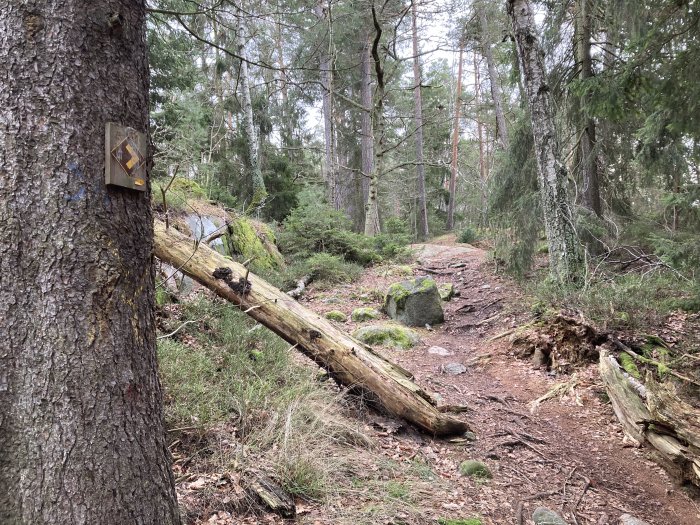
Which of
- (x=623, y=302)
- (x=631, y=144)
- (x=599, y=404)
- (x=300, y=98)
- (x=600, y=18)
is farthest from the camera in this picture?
(x=300, y=98)

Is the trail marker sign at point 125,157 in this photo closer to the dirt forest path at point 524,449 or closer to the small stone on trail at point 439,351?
the dirt forest path at point 524,449

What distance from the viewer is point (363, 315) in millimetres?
7977

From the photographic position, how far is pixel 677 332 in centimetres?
544

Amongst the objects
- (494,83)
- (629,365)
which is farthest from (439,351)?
(494,83)

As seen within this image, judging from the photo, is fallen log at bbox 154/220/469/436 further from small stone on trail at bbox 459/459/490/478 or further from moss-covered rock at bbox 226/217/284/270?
Answer: moss-covered rock at bbox 226/217/284/270

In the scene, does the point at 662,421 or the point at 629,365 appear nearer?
the point at 662,421

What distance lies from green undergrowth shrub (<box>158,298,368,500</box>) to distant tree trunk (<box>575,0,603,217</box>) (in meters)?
8.04

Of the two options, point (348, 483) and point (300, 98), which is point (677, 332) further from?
point (300, 98)

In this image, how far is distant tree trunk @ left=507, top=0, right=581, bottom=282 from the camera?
6961 millimetres

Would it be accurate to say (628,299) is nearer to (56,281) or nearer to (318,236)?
(56,281)

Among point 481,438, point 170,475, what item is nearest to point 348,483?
point 170,475

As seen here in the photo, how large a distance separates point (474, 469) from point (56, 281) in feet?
10.9

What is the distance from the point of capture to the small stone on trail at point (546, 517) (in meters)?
2.89

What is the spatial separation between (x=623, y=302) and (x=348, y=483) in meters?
4.78
